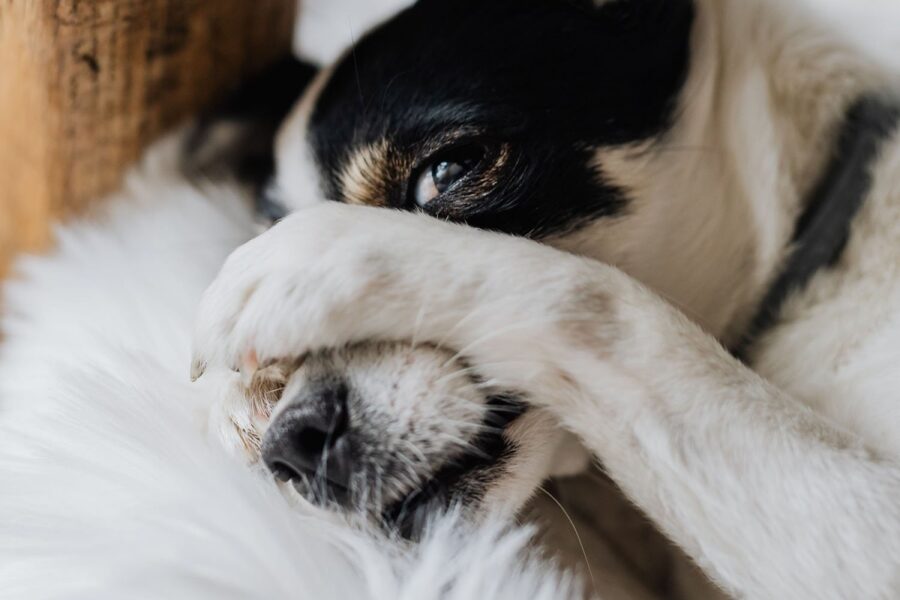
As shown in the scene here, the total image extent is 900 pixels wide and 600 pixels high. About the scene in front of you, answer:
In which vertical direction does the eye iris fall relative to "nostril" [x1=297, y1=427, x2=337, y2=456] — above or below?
above

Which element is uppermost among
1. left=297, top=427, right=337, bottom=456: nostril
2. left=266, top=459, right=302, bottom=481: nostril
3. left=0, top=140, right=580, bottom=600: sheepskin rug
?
left=297, top=427, right=337, bottom=456: nostril

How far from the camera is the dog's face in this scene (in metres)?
0.66

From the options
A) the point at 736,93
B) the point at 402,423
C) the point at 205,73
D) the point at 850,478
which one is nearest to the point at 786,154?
the point at 736,93

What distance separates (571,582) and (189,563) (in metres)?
0.28

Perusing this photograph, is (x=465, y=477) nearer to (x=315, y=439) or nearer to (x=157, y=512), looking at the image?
(x=315, y=439)

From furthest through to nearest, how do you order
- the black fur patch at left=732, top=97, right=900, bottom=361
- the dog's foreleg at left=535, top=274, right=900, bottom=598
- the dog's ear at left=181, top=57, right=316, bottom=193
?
the dog's ear at left=181, top=57, right=316, bottom=193 → the black fur patch at left=732, top=97, right=900, bottom=361 → the dog's foreleg at left=535, top=274, right=900, bottom=598

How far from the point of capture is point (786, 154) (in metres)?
0.93

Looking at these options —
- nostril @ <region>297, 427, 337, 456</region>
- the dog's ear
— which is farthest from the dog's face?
the dog's ear

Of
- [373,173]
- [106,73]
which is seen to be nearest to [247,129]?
[106,73]

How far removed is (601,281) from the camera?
69 centimetres

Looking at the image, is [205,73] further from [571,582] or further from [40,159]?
[571,582]

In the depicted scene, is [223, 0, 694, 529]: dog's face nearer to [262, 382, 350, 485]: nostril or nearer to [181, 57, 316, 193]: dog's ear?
[262, 382, 350, 485]: nostril

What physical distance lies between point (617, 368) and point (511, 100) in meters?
0.29

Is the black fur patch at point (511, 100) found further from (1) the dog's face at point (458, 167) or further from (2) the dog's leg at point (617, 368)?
(2) the dog's leg at point (617, 368)
